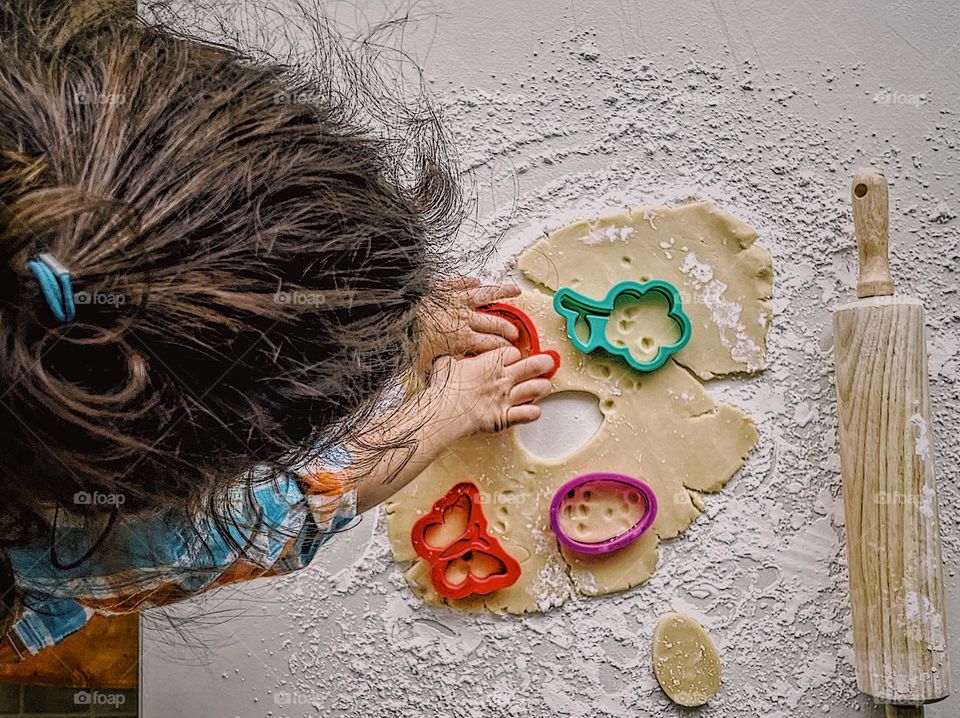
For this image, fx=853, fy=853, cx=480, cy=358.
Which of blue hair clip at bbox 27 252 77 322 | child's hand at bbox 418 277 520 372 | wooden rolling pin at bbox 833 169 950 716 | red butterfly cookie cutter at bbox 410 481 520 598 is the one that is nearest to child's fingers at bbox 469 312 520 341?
child's hand at bbox 418 277 520 372

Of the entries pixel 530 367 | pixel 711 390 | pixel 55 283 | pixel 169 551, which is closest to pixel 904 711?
pixel 711 390

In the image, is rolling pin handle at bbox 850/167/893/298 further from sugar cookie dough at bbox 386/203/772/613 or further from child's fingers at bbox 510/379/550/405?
child's fingers at bbox 510/379/550/405

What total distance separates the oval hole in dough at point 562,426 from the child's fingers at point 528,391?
1.0 inches

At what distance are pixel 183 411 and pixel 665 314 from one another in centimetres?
44

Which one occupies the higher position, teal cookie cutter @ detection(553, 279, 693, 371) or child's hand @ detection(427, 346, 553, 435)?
teal cookie cutter @ detection(553, 279, 693, 371)

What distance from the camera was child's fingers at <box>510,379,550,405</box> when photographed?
0.71 m

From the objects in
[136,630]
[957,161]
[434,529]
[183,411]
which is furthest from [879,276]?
[136,630]

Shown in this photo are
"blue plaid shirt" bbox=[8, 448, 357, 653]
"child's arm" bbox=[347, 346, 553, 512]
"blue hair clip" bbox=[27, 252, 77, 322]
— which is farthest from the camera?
"child's arm" bbox=[347, 346, 553, 512]

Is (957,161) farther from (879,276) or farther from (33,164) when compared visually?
(33,164)

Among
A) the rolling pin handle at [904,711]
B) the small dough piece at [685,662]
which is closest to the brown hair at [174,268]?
the small dough piece at [685,662]

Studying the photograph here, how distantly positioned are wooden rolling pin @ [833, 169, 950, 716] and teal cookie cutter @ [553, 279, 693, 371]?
0.43ft

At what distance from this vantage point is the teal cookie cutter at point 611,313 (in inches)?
28.2

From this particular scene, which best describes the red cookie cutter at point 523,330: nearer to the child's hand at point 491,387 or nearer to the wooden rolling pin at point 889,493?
the child's hand at point 491,387

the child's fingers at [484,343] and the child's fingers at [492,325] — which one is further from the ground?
the child's fingers at [492,325]
